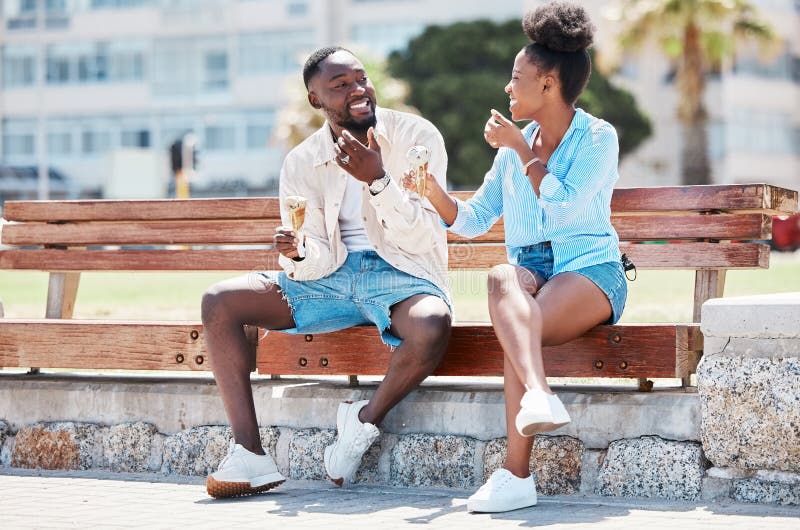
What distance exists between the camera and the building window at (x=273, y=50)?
168ft

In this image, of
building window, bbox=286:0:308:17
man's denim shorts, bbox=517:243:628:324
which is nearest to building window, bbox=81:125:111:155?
building window, bbox=286:0:308:17

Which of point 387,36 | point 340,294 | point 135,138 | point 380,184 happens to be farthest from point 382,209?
point 135,138

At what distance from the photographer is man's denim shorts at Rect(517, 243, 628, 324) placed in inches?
191

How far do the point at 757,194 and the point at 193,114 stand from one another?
48164 millimetres

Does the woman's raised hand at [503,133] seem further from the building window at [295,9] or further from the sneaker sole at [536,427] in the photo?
the building window at [295,9]

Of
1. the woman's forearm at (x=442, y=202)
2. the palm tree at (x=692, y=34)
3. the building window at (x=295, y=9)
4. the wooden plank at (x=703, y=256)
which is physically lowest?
the wooden plank at (x=703, y=256)

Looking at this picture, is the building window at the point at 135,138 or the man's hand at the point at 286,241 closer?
the man's hand at the point at 286,241

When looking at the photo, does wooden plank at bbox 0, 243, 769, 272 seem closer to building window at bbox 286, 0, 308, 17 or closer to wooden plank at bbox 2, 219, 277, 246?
wooden plank at bbox 2, 219, 277, 246

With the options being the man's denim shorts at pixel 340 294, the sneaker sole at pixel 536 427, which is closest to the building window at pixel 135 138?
the man's denim shorts at pixel 340 294

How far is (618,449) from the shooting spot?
4.93 metres

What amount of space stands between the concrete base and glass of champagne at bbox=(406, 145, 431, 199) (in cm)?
87

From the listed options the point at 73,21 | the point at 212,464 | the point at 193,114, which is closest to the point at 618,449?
the point at 212,464

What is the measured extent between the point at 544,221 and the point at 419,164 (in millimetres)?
512

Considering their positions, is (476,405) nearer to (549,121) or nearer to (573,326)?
(573,326)
